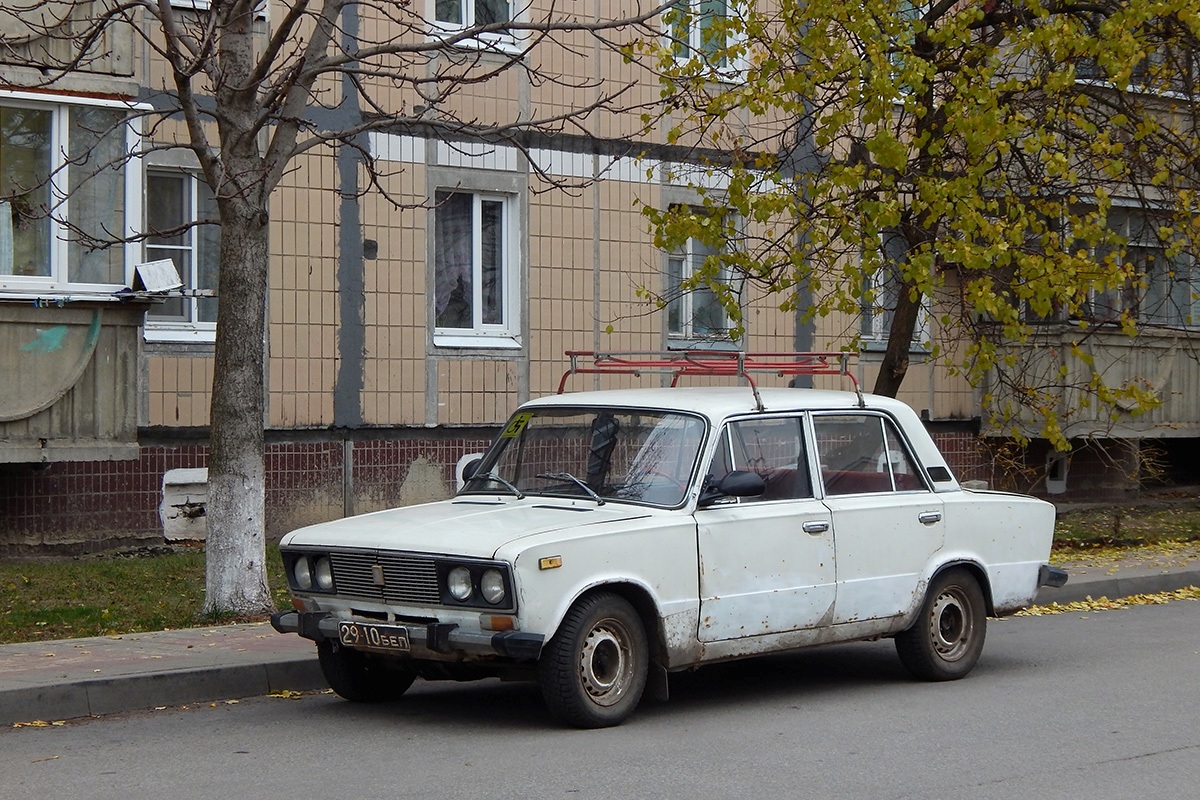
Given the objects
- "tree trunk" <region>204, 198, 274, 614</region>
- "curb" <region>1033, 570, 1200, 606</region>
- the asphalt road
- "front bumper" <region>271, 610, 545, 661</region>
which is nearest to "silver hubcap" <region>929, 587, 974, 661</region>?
the asphalt road

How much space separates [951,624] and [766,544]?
1.71 m

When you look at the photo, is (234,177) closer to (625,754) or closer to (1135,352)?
(625,754)

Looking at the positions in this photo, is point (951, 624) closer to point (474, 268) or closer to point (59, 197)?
point (59, 197)

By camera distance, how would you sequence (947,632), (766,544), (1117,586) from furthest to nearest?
1. (1117,586)
2. (947,632)
3. (766,544)

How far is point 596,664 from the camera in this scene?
309 inches

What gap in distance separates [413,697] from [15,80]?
797 centimetres

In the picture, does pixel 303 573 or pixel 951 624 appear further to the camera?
pixel 951 624

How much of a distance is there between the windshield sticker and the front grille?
4.91 ft

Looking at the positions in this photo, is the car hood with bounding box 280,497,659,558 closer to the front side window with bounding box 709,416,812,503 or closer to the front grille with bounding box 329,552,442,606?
the front grille with bounding box 329,552,442,606

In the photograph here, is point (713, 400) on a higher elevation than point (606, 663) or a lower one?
higher

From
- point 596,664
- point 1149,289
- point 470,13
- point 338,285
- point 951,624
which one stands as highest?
point 470,13

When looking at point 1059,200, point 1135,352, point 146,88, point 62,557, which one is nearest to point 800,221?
point 1059,200

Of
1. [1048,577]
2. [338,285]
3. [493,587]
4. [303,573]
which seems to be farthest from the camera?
[338,285]

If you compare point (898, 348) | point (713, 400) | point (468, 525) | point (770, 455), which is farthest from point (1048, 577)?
point (898, 348)
